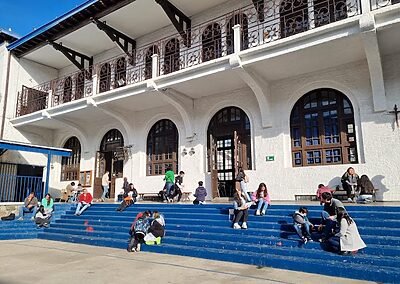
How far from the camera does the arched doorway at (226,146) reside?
11.7 meters

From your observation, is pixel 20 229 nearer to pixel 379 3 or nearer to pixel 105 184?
pixel 105 184

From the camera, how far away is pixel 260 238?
6.95 meters

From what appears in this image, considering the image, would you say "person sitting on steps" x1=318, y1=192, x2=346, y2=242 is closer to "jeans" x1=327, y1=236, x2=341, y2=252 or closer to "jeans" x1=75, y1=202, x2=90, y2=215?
"jeans" x1=327, y1=236, x2=341, y2=252

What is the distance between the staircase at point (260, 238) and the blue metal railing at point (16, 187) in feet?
17.8

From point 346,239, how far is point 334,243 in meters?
0.27

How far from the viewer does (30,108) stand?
16.5m

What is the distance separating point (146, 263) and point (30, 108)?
44.5 ft

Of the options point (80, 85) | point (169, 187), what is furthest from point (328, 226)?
point (80, 85)

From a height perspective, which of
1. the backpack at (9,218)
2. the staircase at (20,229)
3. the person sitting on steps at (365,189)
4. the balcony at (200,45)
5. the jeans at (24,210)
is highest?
the balcony at (200,45)

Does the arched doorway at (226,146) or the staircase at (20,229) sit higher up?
the arched doorway at (226,146)

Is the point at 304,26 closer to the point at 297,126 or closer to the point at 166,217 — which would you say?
the point at 297,126

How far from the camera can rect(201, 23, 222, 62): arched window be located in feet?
38.9

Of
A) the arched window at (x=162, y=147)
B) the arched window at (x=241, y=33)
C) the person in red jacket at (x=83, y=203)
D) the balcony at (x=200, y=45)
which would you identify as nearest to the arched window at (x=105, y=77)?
the balcony at (x=200, y=45)

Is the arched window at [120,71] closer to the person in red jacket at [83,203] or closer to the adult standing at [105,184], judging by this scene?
the adult standing at [105,184]
